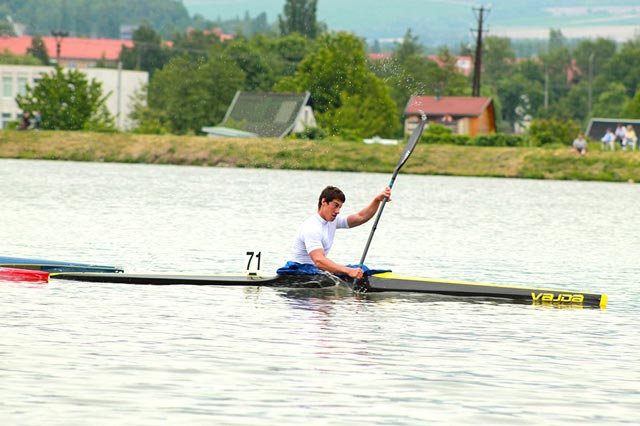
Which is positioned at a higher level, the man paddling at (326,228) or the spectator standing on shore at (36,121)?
the man paddling at (326,228)

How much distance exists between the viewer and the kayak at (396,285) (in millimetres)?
20188

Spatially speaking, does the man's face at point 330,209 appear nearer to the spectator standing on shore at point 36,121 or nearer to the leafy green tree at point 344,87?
the leafy green tree at point 344,87

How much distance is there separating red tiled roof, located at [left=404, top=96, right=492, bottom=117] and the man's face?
102 metres

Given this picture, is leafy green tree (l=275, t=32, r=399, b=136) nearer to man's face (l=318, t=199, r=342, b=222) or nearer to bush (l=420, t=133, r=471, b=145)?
bush (l=420, t=133, r=471, b=145)

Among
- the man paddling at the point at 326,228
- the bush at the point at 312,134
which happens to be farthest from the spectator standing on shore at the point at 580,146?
the man paddling at the point at 326,228

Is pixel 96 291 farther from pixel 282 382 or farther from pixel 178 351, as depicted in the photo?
pixel 282 382

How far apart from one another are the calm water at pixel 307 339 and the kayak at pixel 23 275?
1.14 feet

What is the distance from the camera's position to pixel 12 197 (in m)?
46.0

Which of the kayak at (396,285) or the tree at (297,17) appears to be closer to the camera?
the kayak at (396,285)

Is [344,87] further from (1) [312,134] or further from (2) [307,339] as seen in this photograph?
(2) [307,339]

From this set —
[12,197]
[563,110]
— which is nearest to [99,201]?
[12,197]

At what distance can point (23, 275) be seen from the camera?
2122 cm

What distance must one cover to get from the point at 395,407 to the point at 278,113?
3704 inches

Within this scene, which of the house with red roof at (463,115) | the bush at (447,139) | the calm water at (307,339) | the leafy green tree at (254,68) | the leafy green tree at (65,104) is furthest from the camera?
the house with red roof at (463,115)
